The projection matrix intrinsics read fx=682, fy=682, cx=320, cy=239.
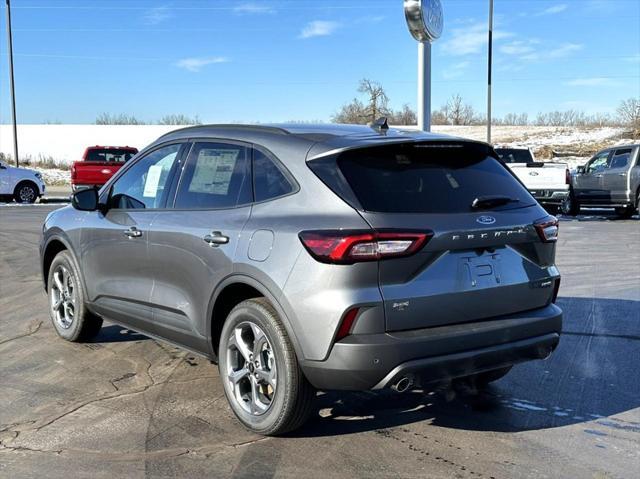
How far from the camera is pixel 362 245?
11.2 feet

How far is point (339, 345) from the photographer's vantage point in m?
3.44

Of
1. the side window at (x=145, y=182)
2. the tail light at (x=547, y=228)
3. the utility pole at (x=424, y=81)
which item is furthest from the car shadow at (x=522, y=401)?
the utility pole at (x=424, y=81)

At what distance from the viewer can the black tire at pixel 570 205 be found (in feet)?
63.6

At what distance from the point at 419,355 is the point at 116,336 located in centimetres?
365

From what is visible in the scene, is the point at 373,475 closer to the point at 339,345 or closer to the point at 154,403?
the point at 339,345

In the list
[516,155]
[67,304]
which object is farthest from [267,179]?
[516,155]

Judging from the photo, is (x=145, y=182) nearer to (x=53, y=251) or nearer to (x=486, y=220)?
(x=53, y=251)

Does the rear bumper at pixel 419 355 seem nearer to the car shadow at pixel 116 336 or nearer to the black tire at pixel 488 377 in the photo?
the black tire at pixel 488 377

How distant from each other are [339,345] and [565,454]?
4.65 feet

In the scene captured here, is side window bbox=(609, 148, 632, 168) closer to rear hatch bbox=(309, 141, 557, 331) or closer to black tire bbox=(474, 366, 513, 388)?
black tire bbox=(474, 366, 513, 388)

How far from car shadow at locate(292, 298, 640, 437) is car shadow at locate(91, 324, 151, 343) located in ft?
7.36

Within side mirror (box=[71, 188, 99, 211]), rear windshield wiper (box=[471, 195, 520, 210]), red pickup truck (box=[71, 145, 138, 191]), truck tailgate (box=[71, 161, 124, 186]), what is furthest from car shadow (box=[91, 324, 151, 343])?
truck tailgate (box=[71, 161, 124, 186])

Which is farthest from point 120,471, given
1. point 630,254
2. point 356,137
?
point 630,254

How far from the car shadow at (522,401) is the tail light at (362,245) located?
1206 mm
